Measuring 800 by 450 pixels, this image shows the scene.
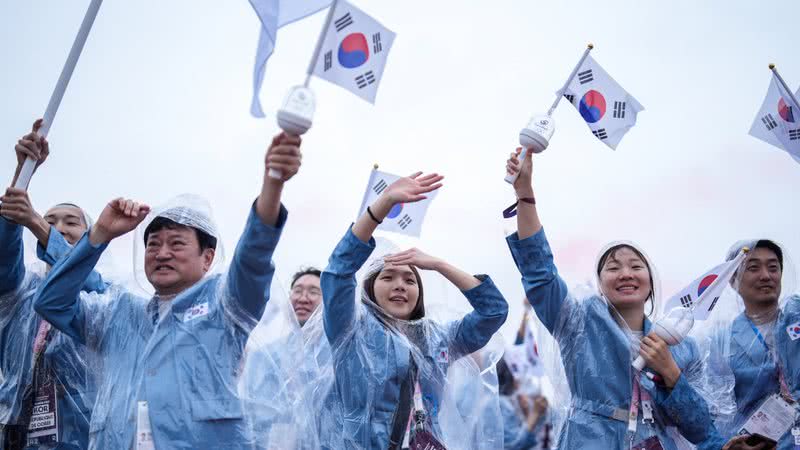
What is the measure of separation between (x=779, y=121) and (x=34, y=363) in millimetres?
5046

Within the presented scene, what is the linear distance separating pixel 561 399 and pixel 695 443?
0.71m

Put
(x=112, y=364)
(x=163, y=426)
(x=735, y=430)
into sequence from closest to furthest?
1. (x=163, y=426)
2. (x=112, y=364)
3. (x=735, y=430)

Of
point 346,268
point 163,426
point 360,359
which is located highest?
point 346,268

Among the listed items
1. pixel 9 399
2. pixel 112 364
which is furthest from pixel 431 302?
pixel 9 399

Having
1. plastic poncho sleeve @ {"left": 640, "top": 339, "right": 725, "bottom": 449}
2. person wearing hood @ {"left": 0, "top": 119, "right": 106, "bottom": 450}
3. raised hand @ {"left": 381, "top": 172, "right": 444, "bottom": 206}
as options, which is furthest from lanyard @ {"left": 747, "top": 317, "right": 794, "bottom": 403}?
person wearing hood @ {"left": 0, "top": 119, "right": 106, "bottom": 450}

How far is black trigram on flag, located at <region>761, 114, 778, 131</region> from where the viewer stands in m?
5.82

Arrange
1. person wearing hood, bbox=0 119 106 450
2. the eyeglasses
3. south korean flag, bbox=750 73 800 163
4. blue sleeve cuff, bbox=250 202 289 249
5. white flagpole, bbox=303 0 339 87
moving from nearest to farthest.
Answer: white flagpole, bbox=303 0 339 87 < blue sleeve cuff, bbox=250 202 289 249 < person wearing hood, bbox=0 119 106 450 < south korean flag, bbox=750 73 800 163 < the eyeglasses

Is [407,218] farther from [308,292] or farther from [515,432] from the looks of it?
[515,432]

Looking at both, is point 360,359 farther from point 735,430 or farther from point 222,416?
point 735,430

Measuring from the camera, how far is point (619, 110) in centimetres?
518

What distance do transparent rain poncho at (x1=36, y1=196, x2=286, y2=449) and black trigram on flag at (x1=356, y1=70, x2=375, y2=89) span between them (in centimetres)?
73

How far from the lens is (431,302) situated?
521cm

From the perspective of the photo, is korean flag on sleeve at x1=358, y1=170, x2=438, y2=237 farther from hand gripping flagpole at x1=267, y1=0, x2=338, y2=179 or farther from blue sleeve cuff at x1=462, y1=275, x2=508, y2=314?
hand gripping flagpole at x1=267, y1=0, x2=338, y2=179

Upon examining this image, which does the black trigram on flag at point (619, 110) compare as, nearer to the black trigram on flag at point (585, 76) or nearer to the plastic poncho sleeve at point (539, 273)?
the black trigram on flag at point (585, 76)
